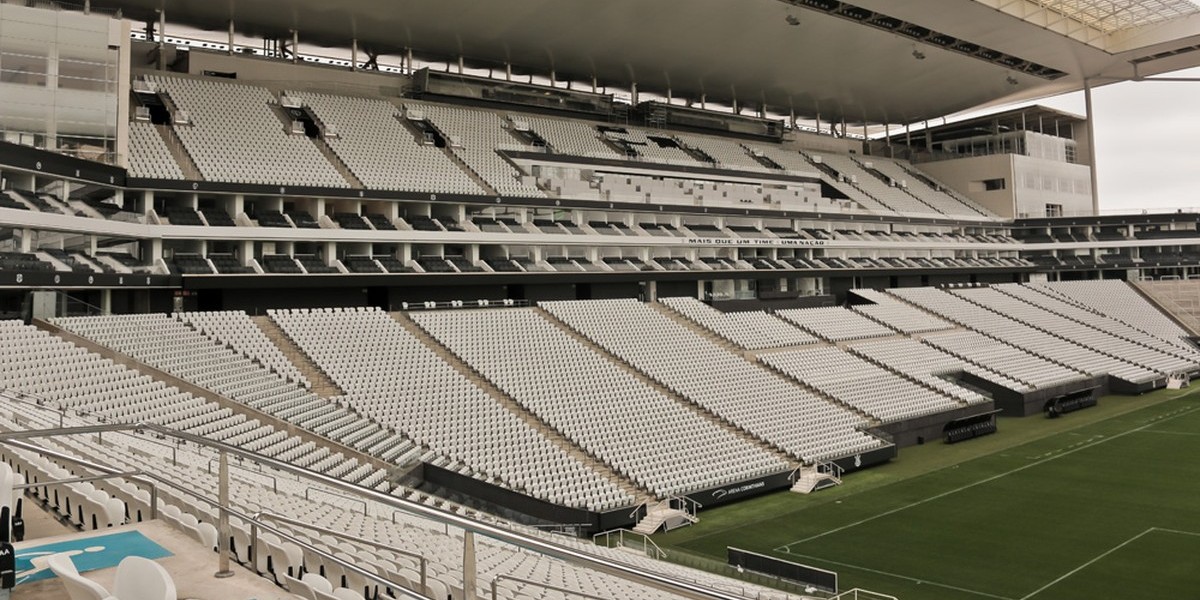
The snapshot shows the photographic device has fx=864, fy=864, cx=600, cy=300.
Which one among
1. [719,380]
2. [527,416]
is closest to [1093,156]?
[719,380]

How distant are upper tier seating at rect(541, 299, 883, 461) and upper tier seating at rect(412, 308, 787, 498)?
48.5 inches

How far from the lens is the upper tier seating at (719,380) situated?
1159 inches

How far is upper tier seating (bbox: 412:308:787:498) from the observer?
25.2 metres

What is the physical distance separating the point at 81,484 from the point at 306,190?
2850 cm

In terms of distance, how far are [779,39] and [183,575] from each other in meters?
50.5

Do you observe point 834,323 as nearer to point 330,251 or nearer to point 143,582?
point 330,251

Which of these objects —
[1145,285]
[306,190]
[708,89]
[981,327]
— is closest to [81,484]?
[306,190]

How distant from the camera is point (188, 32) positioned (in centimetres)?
4556

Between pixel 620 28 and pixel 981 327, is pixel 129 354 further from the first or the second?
pixel 981 327

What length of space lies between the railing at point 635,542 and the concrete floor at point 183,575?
501 inches

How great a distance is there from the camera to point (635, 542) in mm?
21016

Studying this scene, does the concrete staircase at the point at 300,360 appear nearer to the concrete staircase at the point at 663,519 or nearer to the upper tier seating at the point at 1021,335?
the concrete staircase at the point at 663,519

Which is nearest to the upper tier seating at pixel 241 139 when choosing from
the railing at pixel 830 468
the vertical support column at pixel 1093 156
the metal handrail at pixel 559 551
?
the railing at pixel 830 468

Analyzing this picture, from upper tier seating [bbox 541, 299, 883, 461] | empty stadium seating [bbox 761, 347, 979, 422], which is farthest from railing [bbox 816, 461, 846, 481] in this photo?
empty stadium seating [bbox 761, 347, 979, 422]
